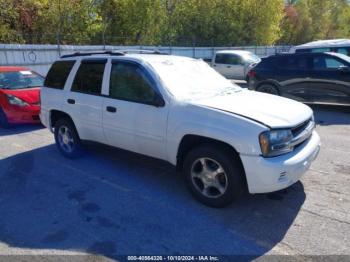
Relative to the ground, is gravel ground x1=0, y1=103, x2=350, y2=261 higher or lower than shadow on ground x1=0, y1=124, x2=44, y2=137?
higher

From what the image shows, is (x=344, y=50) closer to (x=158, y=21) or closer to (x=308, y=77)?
(x=308, y=77)

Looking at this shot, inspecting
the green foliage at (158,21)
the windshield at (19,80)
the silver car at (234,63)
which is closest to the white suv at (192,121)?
the windshield at (19,80)

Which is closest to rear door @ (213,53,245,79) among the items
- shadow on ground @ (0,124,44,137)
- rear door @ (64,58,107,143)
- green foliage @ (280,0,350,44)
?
shadow on ground @ (0,124,44,137)

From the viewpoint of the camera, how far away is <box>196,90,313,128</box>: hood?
333 centimetres

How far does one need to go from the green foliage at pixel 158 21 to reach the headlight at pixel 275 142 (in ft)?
47.3

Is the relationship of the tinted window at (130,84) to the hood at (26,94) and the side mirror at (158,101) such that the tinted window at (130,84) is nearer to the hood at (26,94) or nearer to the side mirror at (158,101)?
the side mirror at (158,101)

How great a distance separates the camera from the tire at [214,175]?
3373 mm

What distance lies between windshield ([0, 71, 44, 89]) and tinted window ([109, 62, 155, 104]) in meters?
4.65

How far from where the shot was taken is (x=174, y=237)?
3.13m

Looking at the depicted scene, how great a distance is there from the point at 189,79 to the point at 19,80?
582 cm

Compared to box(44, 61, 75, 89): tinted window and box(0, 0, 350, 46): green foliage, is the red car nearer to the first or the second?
box(44, 61, 75, 89): tinted window

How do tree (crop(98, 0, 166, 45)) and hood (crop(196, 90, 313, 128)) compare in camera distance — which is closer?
hood (crop(196, 90, 313, 128))

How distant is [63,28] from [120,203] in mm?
15401

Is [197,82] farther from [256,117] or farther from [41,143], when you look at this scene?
[41,143]
